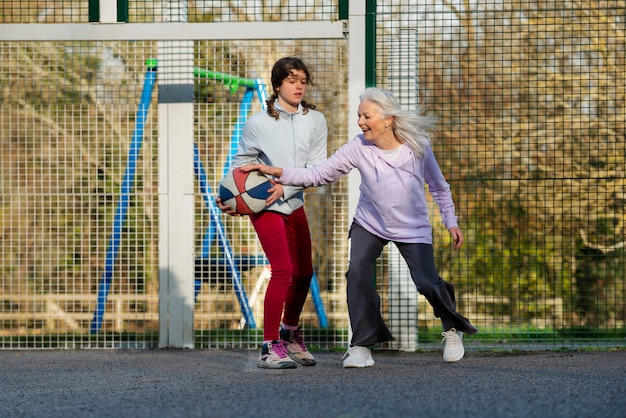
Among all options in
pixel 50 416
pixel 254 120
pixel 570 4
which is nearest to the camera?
pixel 50 416

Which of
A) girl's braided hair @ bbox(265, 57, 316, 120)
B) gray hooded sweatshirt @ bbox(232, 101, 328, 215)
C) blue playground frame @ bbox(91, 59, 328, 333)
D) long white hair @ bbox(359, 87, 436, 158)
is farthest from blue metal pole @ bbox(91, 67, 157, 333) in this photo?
long white hair @ bbox(359, 87, 436, 158)

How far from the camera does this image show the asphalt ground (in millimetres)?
4547

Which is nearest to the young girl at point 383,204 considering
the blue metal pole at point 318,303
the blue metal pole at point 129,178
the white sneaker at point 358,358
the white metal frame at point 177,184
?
the white sneaker at point 358,358

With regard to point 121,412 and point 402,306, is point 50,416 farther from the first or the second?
point 402,306

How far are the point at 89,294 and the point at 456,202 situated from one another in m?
2.89

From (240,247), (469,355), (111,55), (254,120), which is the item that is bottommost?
(469,355)

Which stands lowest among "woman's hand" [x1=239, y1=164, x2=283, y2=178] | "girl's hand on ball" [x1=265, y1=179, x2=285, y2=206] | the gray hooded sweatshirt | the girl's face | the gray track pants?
the gray track pants

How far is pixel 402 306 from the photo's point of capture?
770cm

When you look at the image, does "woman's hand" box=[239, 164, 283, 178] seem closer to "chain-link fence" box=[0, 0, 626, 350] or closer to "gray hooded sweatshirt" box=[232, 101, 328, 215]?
"gray hooded sweatshirt" box=[232, 101, 328, 215]

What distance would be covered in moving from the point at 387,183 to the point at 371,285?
61 centimetres

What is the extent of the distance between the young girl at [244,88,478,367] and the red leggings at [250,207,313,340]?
0.31 m

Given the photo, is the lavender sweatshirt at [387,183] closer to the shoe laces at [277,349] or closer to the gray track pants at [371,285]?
the gray track pants at [371,285]

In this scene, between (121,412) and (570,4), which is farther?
(570,4)

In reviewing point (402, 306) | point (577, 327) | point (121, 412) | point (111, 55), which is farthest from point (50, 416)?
point (577, 327)
